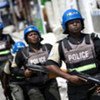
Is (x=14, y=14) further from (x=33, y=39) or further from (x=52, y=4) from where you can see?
(x=33, y=39)

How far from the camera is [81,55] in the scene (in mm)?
5465

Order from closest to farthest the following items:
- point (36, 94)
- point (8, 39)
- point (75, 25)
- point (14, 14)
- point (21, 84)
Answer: point (75, 25), point (36, 94), point (21, 84), point (8, 39), point (14, 14)

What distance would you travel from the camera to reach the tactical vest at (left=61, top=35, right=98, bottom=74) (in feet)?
17.8

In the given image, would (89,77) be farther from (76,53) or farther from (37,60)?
(37,60)

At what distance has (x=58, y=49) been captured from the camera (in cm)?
553

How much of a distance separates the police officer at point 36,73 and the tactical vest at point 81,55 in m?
1.38

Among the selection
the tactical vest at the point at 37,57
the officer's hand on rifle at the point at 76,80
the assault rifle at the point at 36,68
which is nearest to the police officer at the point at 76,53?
the officer's hand on rifle at the point at 76,80

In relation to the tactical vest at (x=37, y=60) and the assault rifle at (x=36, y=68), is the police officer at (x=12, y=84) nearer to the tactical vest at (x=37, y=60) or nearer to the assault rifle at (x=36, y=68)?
the tactical vest at (x=37, y=60)

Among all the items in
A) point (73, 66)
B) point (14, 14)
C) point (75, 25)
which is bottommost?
A: point (14, 14)

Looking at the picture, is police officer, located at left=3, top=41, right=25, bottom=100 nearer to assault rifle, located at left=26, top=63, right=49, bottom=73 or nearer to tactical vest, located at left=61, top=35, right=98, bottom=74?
assault rifle, located at left=26, top=63, right=49, bottom=73

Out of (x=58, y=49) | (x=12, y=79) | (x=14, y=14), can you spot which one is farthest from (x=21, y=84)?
(x=14, y=14)

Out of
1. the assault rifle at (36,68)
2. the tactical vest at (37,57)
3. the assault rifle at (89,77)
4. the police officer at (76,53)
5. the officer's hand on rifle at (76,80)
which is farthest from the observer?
the tactical vest at (37,57)

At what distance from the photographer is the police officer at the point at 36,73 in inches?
271

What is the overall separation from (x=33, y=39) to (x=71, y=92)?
169 centimetres
